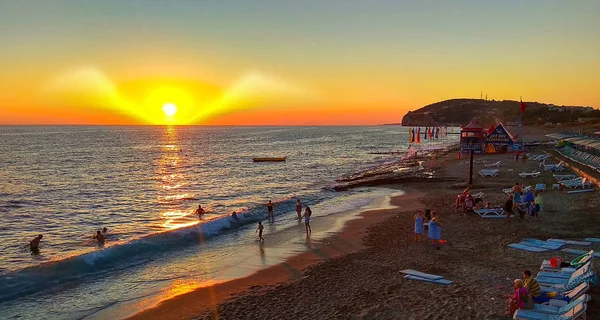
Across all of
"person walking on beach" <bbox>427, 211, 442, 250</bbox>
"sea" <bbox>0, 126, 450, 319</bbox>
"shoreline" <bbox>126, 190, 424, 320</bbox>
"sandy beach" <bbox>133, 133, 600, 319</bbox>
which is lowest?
"sea" <bbox>0, 126, 450, 319</bbox>

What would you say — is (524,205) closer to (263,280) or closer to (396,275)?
(396,275)

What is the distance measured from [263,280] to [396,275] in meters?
4.25

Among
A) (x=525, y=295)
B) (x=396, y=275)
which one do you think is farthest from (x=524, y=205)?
(x=525, y=295)

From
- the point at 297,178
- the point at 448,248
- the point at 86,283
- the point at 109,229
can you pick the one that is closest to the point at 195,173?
the point at 297,178

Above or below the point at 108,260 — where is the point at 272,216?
above

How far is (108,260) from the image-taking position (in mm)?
17344

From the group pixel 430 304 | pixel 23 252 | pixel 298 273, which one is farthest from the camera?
pixel 23 252

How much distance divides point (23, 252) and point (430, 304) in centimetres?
1770

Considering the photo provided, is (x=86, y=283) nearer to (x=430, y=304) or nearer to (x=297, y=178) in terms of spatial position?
(x=430, y=304)

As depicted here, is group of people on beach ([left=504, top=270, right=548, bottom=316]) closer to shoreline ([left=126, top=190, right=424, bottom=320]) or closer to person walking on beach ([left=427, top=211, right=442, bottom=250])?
person walking on beach ([left=427, top=211, right=442, bottom=250])

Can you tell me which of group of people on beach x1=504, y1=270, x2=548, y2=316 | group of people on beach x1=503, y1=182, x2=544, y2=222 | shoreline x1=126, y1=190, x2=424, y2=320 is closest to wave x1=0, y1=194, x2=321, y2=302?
shoreline x1=126, y1=190, x2=424, y2=320

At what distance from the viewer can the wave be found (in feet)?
48.2

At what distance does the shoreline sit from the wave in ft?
17.0

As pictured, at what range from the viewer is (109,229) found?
2338 centimetres
